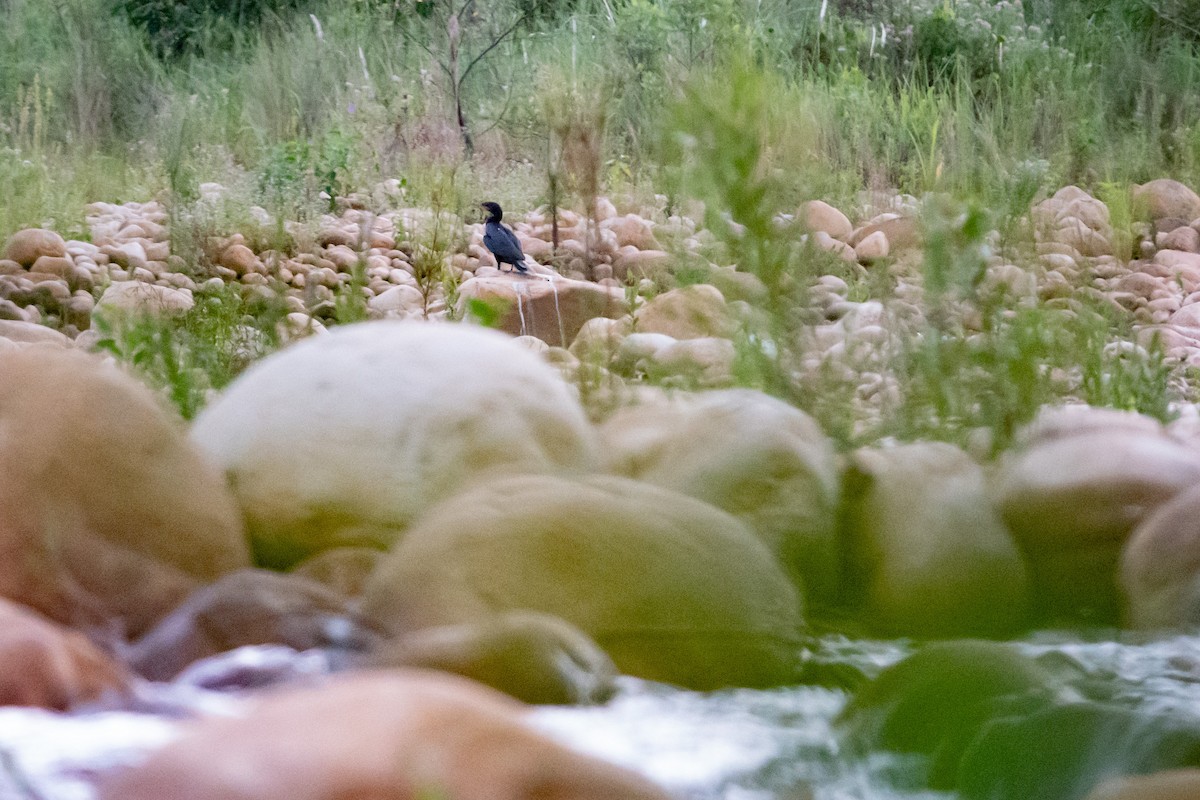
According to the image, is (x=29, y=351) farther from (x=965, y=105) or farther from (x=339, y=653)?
(x=965, y=105)

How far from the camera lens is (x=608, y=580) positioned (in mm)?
1864

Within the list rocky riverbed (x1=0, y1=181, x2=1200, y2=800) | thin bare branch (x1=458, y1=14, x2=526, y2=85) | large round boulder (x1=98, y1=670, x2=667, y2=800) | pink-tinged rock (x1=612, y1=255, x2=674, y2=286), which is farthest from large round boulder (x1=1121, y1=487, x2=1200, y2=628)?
thin bare branch (x1=458, y1=14, x2=526, y2=85)

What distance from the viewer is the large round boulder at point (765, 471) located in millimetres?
2156

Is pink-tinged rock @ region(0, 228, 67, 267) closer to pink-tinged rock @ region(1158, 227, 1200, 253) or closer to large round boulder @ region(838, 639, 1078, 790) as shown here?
large round boulder @ region(838, 639, 1078, 790)

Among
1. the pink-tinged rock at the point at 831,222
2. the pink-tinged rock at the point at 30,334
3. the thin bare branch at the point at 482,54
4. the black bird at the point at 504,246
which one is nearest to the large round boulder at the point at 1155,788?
the pink-tinged rock at the point at 30,334

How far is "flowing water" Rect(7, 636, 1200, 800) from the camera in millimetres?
1494

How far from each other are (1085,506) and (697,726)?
0.84 metres

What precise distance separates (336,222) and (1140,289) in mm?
3624

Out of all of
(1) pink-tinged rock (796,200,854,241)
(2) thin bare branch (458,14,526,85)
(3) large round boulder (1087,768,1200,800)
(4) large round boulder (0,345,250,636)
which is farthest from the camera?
(2) thin bare branch (458,14,526,85)

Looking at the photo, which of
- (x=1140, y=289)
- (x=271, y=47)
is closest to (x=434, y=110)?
(x=271, y=47)

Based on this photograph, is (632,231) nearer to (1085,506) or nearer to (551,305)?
(551,305)

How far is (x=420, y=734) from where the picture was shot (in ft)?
4.01

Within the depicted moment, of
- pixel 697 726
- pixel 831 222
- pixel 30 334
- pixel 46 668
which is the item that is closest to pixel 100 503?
pixel 46 668

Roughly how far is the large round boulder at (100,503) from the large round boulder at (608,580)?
33cm
